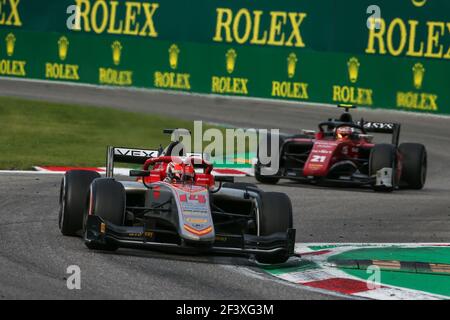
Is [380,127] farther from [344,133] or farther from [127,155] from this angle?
[127,155]

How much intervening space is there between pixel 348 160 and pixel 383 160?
722mm

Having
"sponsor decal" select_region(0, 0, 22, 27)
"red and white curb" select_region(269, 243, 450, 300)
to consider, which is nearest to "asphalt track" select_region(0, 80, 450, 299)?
"red and white curb" select_region(269, 243, 450, 300)

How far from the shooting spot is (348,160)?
1780 cm

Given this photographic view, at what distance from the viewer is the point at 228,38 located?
2981 centimetres

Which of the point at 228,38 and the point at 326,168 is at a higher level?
the point at 228,38

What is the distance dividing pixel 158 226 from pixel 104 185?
69cm

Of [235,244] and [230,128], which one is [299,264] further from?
[230,128]

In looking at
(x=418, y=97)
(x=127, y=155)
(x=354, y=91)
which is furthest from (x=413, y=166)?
(x=354, y=91)

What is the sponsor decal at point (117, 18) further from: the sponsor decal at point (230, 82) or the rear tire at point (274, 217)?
the rear tire at point (274, 217)

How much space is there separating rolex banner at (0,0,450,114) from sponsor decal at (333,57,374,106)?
0.08 feet

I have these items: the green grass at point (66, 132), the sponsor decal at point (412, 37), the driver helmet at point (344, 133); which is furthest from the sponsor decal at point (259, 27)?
Answer: the driver helmet at point (344, 133)

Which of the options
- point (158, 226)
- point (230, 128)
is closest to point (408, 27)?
point (230, 128)

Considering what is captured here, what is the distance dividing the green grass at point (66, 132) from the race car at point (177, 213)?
676 centimetres

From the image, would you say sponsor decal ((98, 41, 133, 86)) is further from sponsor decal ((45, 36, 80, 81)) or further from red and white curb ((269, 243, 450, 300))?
red and white curb ((269, 243, 450, 300))
